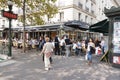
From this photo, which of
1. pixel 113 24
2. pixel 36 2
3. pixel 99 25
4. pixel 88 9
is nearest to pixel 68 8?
pixel 88 9

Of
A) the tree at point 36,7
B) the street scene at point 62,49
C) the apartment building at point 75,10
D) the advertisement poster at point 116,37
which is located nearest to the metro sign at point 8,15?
the street scene at point 62,49

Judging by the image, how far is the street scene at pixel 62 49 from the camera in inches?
318

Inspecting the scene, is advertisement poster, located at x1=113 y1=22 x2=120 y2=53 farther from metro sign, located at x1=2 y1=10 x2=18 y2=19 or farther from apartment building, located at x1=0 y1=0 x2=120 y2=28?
apartment building, located at x1=0 y1=0 x2=120 y2=28

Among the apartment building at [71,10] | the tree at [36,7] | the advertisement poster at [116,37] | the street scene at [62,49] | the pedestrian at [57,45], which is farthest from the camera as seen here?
the apartment building at [71,10]

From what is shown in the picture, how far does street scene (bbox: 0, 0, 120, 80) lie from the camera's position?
8078 millimetres

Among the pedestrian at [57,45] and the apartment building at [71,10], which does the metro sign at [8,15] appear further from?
the apartment building at [71,10]

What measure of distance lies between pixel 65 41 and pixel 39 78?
708cm

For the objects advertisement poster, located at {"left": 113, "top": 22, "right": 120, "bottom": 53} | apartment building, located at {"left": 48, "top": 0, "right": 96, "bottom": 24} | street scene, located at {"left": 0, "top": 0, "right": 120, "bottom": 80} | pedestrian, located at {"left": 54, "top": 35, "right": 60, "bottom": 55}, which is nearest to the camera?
street scene, located at {"left": 0, "top": 0, "right": 120, "bottom": 80}

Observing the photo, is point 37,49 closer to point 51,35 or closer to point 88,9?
point 51,35

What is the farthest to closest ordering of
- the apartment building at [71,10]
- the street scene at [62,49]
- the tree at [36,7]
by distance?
1. the apartment building at [71,10]
2. the tree at [36,7]
3. the street scene at [62,49]

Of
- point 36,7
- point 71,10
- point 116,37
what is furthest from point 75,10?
point 116,37

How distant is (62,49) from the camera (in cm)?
1482

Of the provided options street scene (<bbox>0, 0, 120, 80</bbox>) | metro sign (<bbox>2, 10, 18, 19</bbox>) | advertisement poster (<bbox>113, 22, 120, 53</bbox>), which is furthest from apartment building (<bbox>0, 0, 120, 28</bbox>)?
advertisement poster (<bbox>113, 22, 120, 53</bbox>)

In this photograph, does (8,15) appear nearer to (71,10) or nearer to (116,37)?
(116,37)
